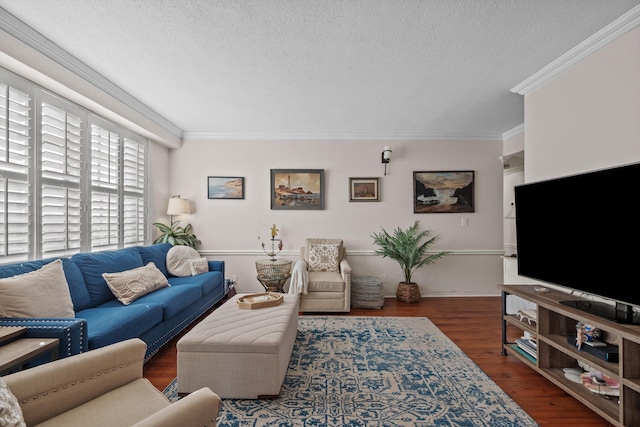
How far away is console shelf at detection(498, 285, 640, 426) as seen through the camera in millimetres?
1614

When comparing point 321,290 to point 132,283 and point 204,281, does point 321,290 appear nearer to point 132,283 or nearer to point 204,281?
point 204,281

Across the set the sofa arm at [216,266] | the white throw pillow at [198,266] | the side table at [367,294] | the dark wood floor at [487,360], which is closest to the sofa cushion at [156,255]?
the white throw pillow at [198,266]

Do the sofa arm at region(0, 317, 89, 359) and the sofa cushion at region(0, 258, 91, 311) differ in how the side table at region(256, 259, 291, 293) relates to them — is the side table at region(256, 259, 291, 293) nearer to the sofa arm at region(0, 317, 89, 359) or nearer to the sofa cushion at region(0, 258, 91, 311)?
the sofa cushion at region(0, 258, 91, 311)

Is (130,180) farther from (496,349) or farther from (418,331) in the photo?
(496,349)

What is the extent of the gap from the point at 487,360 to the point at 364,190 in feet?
9.19

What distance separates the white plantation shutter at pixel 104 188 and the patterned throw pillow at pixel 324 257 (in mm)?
2466

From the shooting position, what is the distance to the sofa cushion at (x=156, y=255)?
11.6 feet

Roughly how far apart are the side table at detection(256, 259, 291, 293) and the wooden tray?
4.42ft

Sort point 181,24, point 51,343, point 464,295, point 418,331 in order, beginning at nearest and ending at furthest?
point 51,343, point 181,24, point 418,331, point 464,295

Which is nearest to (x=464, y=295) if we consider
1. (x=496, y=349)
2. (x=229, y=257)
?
(x=496, y=349)

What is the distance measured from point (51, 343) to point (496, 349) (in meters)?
3.32

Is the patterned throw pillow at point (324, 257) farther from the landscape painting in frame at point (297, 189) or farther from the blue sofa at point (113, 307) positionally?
the blue sofa at point (113, 307)

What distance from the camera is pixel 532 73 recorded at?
9.31 ft

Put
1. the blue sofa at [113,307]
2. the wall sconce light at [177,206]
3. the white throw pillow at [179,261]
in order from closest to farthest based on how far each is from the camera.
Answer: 1. the blue sofa at [113,307]
2. the white throw pillow at [179,261]
3. the wall sconce light at [177,206]
